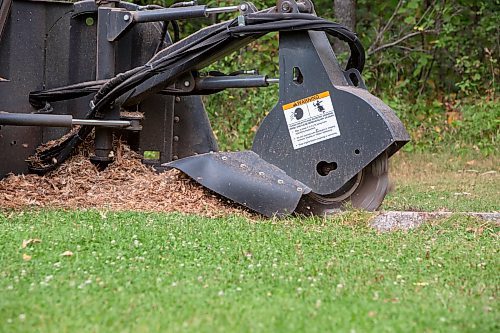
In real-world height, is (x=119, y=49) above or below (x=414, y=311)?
above

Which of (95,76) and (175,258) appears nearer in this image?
(175,258)

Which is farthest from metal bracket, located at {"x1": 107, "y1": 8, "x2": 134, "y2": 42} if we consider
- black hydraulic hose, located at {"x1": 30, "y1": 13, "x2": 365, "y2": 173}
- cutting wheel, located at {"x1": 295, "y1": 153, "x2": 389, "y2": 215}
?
cutting wheel, located at {"x1": 295, "y1": 153, "x2": 389, "y2": 215}

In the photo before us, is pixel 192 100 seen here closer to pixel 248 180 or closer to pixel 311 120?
pixel 248 180

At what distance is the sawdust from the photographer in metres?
7.07

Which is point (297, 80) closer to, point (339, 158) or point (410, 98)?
point (339, 158)

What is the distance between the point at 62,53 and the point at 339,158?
2664 mm

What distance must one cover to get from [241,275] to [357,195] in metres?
2.32

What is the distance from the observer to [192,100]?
328 inches

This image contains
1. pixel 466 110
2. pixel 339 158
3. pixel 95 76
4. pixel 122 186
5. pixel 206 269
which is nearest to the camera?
pixel 206 269

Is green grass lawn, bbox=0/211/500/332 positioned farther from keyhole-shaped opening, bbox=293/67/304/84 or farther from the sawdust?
keyhole-shaped opening, bbox=293/67/304/84

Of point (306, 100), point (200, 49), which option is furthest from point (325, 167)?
point (200, 49)

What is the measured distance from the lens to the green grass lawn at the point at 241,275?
13.1 feet

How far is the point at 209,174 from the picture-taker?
23.3 feet

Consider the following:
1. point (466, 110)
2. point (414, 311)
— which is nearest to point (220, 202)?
point (414, 311)
